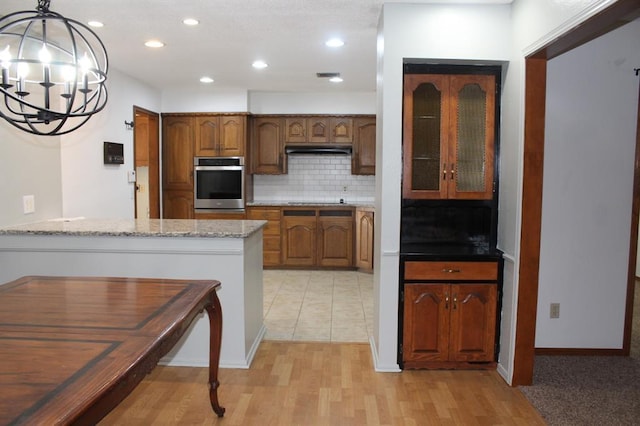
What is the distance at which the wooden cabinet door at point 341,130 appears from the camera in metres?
6.60

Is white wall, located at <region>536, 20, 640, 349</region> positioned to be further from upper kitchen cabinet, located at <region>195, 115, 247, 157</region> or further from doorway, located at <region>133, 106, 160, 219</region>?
doorway, located at <region>133, 106, 160, 219</region>

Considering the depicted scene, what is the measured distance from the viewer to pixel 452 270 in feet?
10.5

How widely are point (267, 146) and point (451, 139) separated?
12.4ft

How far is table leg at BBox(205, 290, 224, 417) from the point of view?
8.09 ft

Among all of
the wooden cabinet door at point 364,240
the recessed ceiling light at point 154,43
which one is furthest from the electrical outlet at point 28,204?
the wooden cabinet door at point 364,240

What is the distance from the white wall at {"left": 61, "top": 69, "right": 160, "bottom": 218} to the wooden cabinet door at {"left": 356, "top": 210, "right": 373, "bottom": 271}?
2.81 meters

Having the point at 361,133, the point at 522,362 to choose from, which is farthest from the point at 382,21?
the point at 361,133

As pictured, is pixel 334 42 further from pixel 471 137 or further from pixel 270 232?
pixel 270 232

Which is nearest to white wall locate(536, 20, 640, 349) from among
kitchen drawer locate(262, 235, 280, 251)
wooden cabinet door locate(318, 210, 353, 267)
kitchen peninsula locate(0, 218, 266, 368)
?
kitchen peninsula locate(0, 218, 266, 368)

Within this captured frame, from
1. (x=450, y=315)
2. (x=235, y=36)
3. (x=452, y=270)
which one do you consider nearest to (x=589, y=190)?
(x=452, y=270)

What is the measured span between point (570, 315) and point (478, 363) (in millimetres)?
851

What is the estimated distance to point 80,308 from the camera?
1.94 metres

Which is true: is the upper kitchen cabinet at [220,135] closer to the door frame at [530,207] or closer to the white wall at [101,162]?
the white wall at [101,162]

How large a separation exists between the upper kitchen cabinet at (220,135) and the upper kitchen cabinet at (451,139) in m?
3.60
